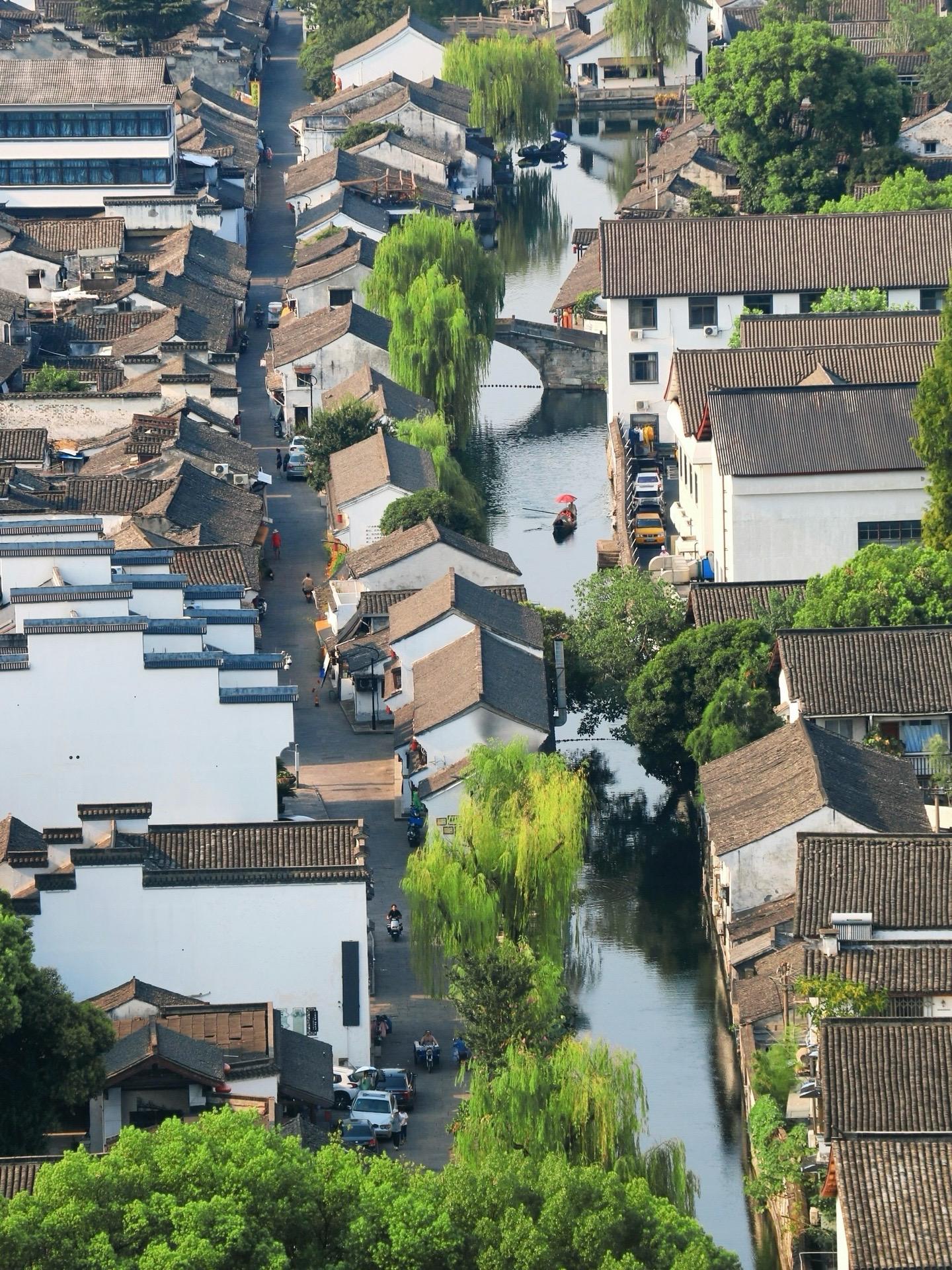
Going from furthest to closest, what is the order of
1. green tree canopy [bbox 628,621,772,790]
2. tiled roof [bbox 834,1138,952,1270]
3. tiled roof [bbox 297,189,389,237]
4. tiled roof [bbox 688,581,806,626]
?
tiled roof [bbox 297,189,389,237], tiled roof [bbox 688,581,806,626], green tree canopy [bbox 628,621,772,790], tiled roof [bbox 834,1138,952,1270]

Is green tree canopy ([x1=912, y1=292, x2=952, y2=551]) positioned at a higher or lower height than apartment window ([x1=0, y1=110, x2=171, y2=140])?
higher

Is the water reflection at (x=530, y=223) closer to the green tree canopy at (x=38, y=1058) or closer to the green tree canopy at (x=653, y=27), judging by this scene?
the green tree canopy at (x=653, y=27)

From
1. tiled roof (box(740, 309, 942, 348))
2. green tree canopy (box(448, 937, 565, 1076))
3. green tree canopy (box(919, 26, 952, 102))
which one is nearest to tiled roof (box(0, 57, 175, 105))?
green tree canopy (box(919, 26, 952, 102))

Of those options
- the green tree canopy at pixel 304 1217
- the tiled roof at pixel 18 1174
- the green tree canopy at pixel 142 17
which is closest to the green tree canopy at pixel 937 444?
the green tree canopy at pixel 304 1217

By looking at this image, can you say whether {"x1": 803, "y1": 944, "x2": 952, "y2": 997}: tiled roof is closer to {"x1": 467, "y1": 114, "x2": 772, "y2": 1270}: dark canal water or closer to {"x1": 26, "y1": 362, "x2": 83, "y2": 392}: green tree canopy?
{"x1": 467, "y1": 114, "x2": 772, "y2": 1270}: dark canal water

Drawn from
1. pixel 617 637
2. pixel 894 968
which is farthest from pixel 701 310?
pixel 894 968

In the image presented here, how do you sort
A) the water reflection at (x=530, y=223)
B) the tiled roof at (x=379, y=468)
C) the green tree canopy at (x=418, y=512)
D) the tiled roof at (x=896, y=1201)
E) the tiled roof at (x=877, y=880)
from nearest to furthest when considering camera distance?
the tiled roof at (x=896, y=1201), the tiled roof at (x=877, y=880), the green tree canopy at (x=418, y=512), the tiled roof at (x=379, y=468), the water reflection at (x=530, y=223)

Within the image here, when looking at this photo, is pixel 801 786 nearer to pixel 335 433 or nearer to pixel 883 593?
pixel 883 593
